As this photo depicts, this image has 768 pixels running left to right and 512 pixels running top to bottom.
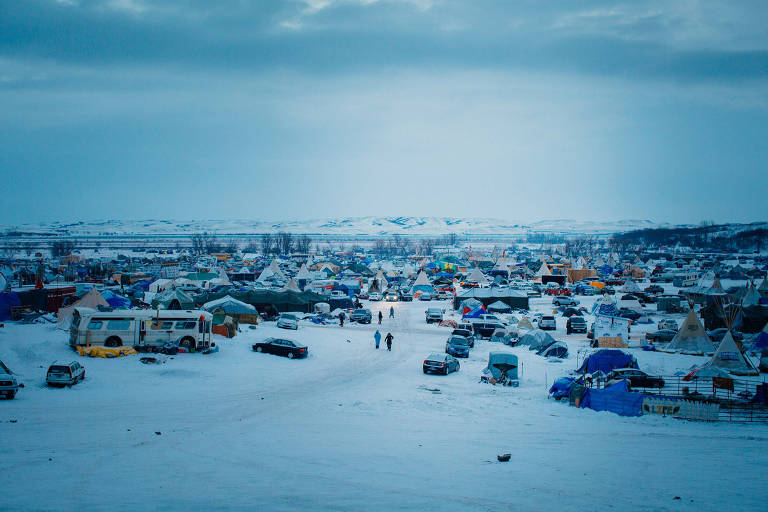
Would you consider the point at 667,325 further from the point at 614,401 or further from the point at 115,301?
the point at 115,301

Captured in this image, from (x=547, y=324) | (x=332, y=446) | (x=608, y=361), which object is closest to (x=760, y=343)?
(x=547, y=324)

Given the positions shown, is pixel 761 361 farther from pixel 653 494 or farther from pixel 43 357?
pixel 43 357

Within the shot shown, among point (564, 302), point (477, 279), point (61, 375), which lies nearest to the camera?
point (61, 375)

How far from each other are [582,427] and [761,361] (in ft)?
35.6

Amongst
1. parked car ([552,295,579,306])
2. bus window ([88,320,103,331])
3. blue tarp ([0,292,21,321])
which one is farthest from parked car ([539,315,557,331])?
blue tarp ([0,292,21,321])

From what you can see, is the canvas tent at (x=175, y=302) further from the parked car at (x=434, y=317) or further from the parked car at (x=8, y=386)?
the parked car at (x=8, y=386)

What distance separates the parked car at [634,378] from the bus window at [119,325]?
1351cm

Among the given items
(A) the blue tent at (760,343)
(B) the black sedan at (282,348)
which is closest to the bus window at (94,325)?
(B) the black sedan at (282,348)

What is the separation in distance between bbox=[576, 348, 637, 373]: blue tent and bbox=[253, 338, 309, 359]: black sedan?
8734 millimetres

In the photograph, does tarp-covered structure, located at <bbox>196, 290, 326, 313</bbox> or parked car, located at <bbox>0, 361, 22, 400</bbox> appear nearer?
parked car, located at <bbox>0, 361, 22, 400</bbox>

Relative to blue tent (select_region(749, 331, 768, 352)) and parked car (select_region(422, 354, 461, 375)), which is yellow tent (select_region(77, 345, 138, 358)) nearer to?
parked car (select_region(422, 354, 461, 375))

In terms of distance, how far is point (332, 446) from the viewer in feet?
32.1

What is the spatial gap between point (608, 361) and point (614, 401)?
410cm

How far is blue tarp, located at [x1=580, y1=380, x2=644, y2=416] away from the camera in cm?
1214
